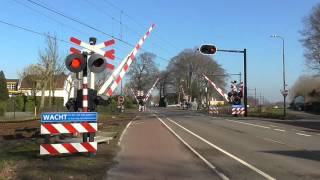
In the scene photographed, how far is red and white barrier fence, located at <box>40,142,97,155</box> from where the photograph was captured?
Result: 14.2 m

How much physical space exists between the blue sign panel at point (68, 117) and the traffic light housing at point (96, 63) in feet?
4.64

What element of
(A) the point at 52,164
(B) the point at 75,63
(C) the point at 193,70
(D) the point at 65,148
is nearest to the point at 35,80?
(C) the point at 193,70

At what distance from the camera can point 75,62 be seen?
14953mm

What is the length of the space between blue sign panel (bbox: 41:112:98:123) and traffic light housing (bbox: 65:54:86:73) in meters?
1.26

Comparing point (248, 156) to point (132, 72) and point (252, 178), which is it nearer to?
point (252, 178)

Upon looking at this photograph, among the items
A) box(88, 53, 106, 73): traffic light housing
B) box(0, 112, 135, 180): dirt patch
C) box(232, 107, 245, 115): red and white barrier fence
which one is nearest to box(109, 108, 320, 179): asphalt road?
box(0, 112, 135, 180): dirt patch

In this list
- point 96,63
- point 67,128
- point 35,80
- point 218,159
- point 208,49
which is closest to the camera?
point 67,128

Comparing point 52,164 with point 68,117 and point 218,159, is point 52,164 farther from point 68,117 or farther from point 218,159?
point 218,159

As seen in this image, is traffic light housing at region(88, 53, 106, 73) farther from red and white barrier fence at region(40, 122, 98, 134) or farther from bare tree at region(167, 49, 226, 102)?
bare tree at region(167, 49, 226, 102)

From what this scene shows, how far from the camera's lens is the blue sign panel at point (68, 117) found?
46.8 feet

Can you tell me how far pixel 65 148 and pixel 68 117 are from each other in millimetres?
818

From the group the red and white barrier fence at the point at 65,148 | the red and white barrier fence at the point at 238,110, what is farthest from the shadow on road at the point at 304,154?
the red and white barrier fence at the point at 238,110

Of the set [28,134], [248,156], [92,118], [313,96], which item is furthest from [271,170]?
[313,96]

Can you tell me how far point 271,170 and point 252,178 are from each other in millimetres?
1508
